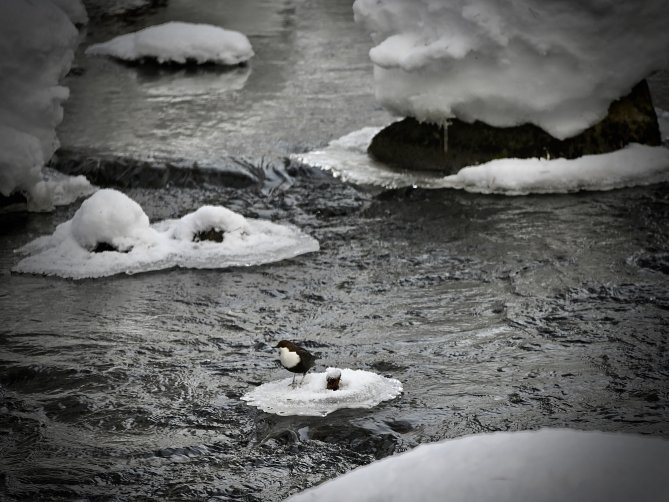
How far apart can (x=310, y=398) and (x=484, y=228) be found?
3.76 m

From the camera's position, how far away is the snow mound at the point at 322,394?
18.2 feet

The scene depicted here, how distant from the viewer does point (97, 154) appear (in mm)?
11586

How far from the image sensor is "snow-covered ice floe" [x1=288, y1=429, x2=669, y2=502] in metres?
3.04

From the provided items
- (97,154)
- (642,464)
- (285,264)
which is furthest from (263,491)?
(97,154)

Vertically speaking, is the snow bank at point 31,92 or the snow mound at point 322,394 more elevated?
the snow bank at point 31,92

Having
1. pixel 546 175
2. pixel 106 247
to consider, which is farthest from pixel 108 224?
pixel 546 175

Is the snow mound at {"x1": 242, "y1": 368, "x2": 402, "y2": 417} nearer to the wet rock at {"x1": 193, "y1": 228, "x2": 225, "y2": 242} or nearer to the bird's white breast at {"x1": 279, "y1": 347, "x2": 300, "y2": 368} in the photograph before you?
the bird's white breast at {"x1": 279, "y1": 347, "x2": 300, "y2": 368}

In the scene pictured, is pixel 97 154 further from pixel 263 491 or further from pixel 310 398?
pixel 263 491

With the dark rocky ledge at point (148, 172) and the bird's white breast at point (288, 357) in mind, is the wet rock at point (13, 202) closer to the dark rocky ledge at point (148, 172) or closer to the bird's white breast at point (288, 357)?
the dark rocky ledge at point (148, 172)

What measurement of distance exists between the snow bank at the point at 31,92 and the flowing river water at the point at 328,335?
424mm

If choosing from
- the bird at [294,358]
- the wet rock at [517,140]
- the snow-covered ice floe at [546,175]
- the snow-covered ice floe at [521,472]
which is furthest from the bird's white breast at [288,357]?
the wet rock at [517,140]

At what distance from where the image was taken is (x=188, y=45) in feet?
53.4

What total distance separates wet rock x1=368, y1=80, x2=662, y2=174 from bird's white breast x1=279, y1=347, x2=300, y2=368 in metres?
5.31

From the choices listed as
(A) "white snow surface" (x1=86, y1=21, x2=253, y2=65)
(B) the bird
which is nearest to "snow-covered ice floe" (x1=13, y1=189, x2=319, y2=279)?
(B) the bird
